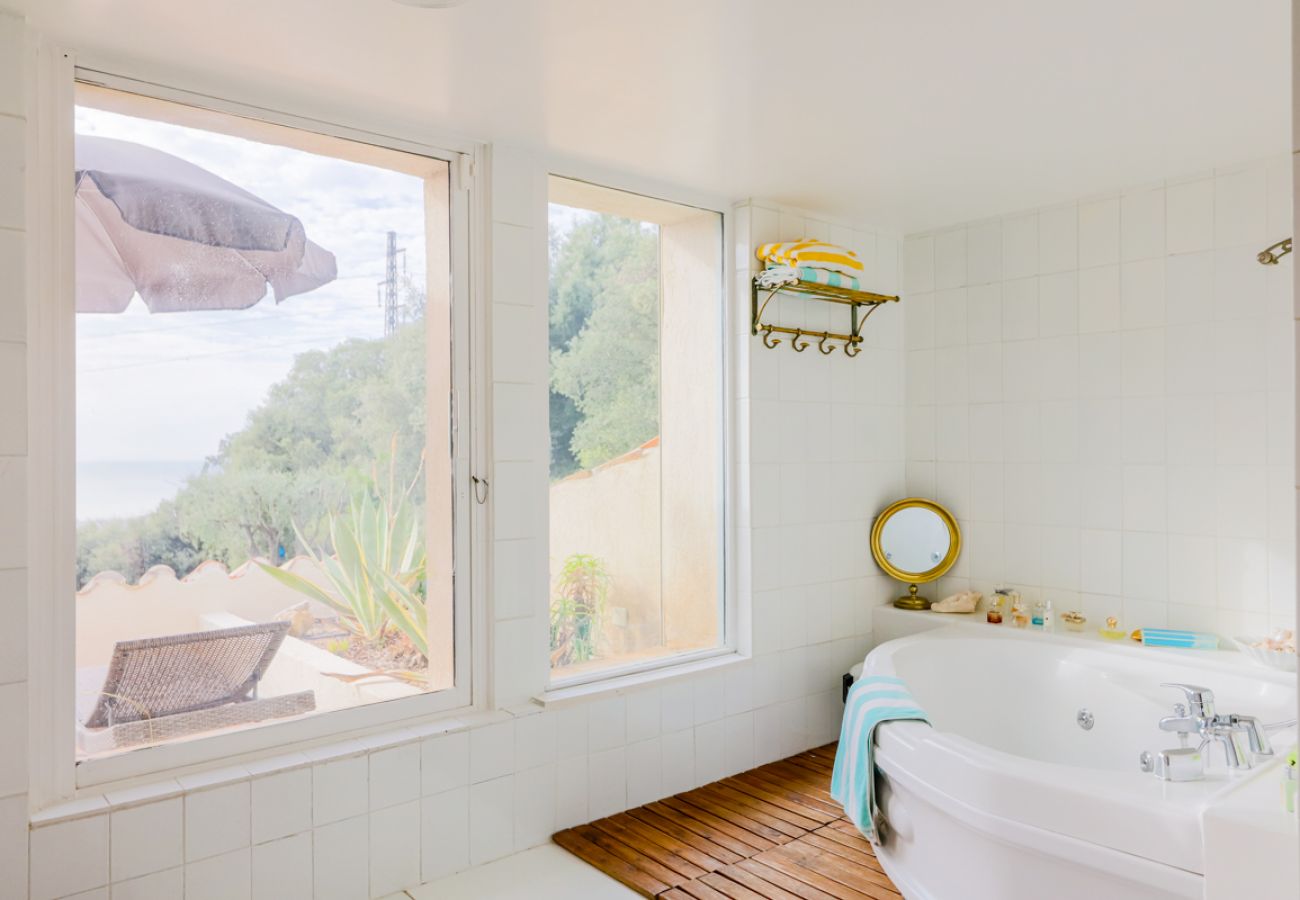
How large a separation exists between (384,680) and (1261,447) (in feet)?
9.61

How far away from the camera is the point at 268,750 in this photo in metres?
2.28

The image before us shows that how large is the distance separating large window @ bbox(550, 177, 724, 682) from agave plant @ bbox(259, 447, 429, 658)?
50 cm

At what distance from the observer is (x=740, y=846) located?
268 centimetres

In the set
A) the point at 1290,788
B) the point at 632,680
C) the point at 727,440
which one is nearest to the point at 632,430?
the point at 727,440

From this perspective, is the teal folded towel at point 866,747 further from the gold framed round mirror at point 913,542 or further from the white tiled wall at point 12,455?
the white tiled wall at point 12,455

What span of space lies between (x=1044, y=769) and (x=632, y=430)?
5.78 feet

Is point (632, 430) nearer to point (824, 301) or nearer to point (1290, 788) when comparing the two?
point (824, 301)

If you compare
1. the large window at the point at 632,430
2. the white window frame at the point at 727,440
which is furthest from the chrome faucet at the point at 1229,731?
the large window at the point at 632,430

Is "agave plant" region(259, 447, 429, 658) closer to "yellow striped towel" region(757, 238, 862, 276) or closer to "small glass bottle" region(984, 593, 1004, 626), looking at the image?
"yellow striped towel" region(757, 238, 862, 276)

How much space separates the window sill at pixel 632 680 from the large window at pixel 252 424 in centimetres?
36

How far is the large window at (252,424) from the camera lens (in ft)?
6.94

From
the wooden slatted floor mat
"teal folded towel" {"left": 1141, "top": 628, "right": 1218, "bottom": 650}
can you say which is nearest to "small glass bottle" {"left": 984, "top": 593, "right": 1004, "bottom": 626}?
"teal folded towel" {"left": 1141, "top": 628, "right": 1218, "bottom": 650}

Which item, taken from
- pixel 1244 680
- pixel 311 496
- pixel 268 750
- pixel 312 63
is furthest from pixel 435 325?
pixel 1244 680

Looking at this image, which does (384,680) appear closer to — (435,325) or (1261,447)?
(435,325)
